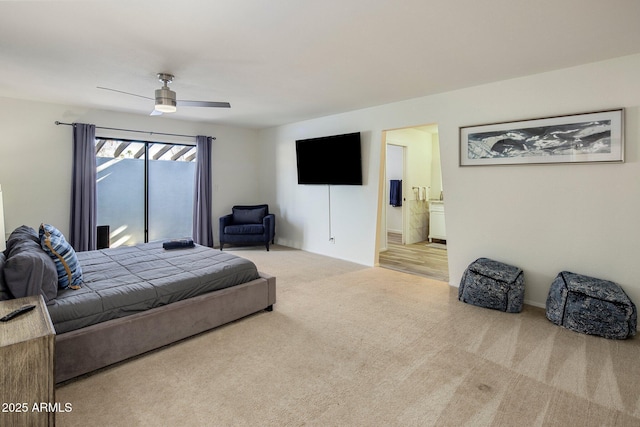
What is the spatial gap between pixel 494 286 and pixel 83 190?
19.4 ft

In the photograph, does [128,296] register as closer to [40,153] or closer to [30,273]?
[30,273]

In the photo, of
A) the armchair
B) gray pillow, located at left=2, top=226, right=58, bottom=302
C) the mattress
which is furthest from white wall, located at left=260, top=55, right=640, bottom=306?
gray pillow, located at left=2, top=226, right=58, bottom=302

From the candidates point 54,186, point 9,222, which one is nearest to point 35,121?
point 54,186

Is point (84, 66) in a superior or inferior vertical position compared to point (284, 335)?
superior

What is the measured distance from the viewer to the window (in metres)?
5.52

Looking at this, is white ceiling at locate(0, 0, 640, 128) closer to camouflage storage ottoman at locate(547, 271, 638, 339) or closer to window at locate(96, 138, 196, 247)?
window at locate(96, 138, 196, 247)

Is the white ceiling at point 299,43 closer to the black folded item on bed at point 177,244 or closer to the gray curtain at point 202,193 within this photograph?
the black folded item on bed at point 177,244

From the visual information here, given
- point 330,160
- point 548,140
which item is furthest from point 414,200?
point 548,140

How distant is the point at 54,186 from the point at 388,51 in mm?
5210

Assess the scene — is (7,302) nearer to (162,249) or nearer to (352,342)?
(162,249)

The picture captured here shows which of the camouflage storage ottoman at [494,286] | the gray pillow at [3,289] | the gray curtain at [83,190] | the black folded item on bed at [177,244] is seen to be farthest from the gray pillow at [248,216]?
the gray pillow at [3,289]

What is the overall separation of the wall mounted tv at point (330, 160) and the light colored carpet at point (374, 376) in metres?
2.62

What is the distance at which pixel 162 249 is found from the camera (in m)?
3.95

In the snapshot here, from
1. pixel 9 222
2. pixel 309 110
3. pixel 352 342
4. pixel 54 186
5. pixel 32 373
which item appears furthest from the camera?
pixel 309 110
